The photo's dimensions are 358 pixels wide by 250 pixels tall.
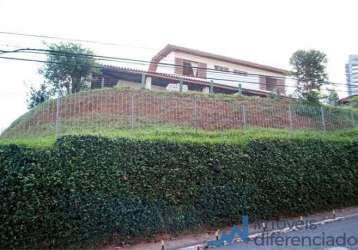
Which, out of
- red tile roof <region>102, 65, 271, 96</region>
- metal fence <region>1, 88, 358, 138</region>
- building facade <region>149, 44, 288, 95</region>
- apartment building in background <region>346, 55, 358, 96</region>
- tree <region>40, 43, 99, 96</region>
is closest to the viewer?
metal fence <region>1, 88, 358, 138</region>

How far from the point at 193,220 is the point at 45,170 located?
142 inches

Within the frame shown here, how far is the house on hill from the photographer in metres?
18.4

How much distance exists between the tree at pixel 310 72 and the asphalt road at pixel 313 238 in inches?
362

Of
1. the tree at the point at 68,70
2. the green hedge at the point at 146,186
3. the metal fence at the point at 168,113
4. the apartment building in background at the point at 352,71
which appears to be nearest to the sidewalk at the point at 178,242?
the green hedge at the point at 146,186

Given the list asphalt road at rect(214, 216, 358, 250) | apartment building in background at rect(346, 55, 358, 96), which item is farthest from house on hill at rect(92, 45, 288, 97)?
asphalt road at rect(214, 216, 358, 250)

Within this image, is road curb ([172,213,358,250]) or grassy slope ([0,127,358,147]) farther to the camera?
road curb ([172,213,358,250])

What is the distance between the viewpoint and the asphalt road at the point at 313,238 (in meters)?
6.36

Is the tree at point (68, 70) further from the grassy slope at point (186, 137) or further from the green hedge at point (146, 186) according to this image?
the green hedge at point (146, 186)

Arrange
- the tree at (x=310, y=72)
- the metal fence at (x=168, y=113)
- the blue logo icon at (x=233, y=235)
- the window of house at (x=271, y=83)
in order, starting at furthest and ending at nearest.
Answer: the window of house at (x=271, y=83)
the tree at (x=310, y=72)
the metal fence at (x=168, y=113)
the blue logo icon at (x=233, y=235)

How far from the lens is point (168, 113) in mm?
12734

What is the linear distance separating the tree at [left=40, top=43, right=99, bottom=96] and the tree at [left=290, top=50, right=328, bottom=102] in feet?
34.2

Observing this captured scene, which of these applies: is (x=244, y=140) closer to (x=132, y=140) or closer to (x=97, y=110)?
(x=132, y=140)

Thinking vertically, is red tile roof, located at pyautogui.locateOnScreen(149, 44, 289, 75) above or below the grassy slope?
above

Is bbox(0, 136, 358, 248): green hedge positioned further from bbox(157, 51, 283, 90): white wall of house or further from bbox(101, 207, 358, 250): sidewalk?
bbox(157, 51, 283, 90): white wall of house
